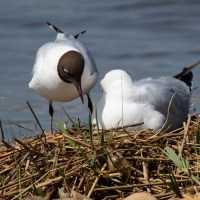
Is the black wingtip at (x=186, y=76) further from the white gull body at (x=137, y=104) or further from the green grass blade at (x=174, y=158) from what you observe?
the green grass blade at (x=174, y=158)

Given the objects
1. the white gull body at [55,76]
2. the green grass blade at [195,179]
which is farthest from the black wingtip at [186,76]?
the green grass blade at [195,179]

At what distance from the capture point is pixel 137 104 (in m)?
5.82

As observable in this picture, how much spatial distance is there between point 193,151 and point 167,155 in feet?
1.68

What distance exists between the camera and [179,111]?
251 inches

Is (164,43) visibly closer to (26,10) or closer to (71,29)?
(71,29)

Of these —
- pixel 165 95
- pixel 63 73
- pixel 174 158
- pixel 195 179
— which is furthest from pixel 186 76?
pixel 195 179

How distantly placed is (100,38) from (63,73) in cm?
554

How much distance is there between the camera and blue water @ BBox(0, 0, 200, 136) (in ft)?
31.7

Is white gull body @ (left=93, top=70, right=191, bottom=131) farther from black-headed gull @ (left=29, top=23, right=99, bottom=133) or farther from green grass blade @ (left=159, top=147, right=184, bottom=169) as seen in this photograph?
green grass blade @ (left=159, top=147, right=184, bottom=169)

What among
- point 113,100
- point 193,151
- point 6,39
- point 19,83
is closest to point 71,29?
point 6,39

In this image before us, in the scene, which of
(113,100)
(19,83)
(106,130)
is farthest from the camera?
(19,83)

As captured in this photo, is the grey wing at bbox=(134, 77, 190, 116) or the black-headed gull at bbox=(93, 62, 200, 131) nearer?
the black-headed gull at bbox=(93, 62, 200, 131)

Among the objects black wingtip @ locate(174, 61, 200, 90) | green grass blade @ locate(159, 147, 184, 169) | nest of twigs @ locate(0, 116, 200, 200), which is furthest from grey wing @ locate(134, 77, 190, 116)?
green grass blade @ locate(159, 147, 184, 169)

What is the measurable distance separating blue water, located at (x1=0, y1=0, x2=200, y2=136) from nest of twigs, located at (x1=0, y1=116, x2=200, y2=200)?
3800 mm
